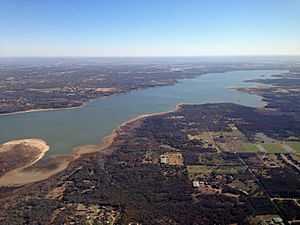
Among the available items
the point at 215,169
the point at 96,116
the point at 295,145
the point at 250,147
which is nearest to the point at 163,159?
the point at 215,169

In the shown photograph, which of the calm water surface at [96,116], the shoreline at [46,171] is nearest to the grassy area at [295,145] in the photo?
the shoreline at [46,171]

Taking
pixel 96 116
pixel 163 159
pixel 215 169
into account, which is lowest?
pixel 96 116

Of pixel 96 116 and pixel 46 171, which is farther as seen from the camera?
pixel 96 116

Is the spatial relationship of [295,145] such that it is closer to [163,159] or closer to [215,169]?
[215,169]

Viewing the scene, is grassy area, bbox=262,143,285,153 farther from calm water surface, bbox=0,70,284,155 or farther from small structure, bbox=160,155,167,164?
calm water surface, bbox=0,70,284,155

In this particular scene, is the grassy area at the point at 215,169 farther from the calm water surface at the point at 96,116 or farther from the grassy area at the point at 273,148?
the calm water surface at the point at 96,116

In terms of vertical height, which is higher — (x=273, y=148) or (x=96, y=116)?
(x=273, y=148)

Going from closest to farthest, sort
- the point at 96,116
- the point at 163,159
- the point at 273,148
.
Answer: the point at 163,159 → the point at 273,148 → the point at 96,116
